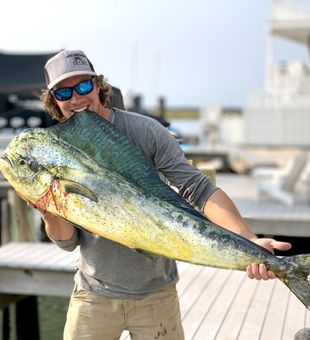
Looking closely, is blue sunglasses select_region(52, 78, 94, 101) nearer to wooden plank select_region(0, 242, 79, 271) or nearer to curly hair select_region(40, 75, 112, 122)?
curly hair select_region(40, 75, 112, 122)

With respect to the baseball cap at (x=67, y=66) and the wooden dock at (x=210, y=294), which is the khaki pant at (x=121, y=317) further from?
the wooden dock at (x=210, y=294)

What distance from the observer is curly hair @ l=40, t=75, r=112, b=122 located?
2.29 meters

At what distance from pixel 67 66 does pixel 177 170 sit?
53 cm

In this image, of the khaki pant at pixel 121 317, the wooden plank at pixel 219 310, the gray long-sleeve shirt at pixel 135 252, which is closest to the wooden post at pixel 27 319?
the wooden plank at pixel 219 310

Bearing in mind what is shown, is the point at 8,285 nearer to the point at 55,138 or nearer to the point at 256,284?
the point at 256,284

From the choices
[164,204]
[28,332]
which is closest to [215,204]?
[164,204]

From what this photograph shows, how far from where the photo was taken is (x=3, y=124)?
15898 mm

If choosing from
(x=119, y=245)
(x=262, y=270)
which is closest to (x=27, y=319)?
(x=119, y=245)

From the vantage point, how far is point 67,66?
2197 millimetres

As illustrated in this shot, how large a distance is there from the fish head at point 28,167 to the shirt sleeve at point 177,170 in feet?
1.36

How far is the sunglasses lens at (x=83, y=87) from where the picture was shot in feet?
7.20

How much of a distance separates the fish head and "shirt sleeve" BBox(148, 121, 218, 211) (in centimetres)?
41

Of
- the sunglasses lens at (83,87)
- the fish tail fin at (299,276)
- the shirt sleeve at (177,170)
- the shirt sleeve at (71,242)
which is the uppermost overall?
the sunglasses lens at (83,87)

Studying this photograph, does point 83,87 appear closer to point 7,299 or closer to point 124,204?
point 124,204
